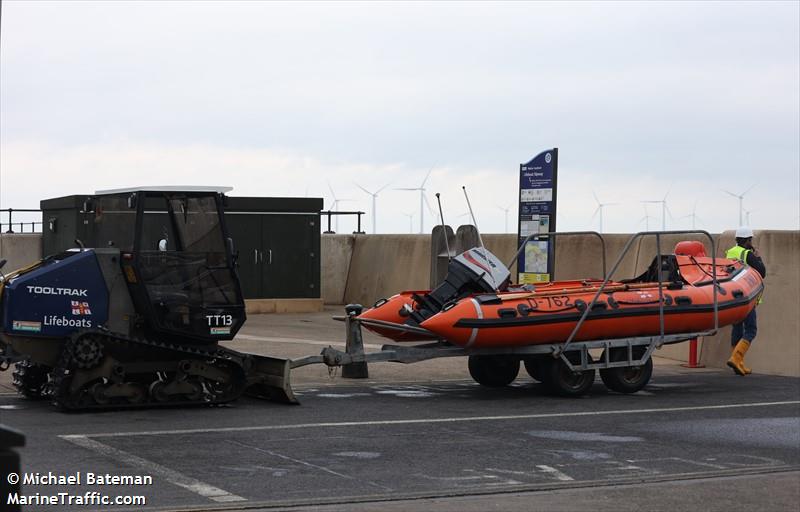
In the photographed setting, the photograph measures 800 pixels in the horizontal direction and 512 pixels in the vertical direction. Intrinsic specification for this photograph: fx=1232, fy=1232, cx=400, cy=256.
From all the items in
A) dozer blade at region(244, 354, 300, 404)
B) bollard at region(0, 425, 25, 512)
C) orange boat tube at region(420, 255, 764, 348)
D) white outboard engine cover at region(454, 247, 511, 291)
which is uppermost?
white outboard engine cover at region(454, 247, 511, 291)

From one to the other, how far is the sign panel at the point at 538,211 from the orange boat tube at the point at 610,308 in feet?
7.44

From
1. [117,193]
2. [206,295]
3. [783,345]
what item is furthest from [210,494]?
[783,345]

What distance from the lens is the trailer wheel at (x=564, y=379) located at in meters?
14.4

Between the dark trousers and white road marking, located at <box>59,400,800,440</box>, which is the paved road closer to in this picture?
white road marking, located at <box>59,400,800,440</box>

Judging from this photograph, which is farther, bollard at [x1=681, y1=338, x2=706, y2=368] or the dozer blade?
bollard at [x1=681, y1=338, x2=706, y2=368]

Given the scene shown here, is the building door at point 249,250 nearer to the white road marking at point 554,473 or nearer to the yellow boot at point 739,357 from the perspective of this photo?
the yellow boot at point 739,357

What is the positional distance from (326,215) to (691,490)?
79.8 feet

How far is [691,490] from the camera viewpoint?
8703 mm

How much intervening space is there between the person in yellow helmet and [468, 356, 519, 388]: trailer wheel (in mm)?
3402

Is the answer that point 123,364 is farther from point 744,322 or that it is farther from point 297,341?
point 744,322

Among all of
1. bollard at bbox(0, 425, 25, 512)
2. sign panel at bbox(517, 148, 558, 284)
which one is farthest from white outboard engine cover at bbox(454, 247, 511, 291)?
bollard at bbox(0, 425, 25, 512)

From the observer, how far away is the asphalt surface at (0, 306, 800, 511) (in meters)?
8.38

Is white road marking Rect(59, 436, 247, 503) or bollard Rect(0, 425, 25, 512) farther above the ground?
bollard Rect(0, 425, 25, 512)

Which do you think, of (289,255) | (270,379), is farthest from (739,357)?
(289,255)
